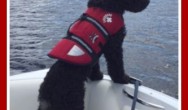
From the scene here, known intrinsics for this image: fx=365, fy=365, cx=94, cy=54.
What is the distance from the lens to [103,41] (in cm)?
145

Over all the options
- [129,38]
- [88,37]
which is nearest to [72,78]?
[88,37]

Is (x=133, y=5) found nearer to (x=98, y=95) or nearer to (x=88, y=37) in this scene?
(x=88, y=37)

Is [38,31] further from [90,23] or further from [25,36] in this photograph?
[90,23]

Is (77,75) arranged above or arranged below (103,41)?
below

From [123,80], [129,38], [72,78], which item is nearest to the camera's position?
[72,78]

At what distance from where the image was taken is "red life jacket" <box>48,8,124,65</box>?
1.38 metres

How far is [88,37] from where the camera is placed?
4.64ft

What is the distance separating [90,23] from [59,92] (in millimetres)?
292

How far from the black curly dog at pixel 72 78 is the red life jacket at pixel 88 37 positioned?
0.03m

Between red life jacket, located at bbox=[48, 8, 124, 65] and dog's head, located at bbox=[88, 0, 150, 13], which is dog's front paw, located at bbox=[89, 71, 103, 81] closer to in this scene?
red life jacket, located at bbox=[48, 8, 124, 65]

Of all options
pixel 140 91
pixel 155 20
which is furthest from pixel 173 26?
pixel 140 91

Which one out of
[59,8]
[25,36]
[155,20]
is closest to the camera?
[25,36]

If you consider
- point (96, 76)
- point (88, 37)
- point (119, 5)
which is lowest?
point (96, 76)

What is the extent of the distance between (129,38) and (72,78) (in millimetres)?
1649
